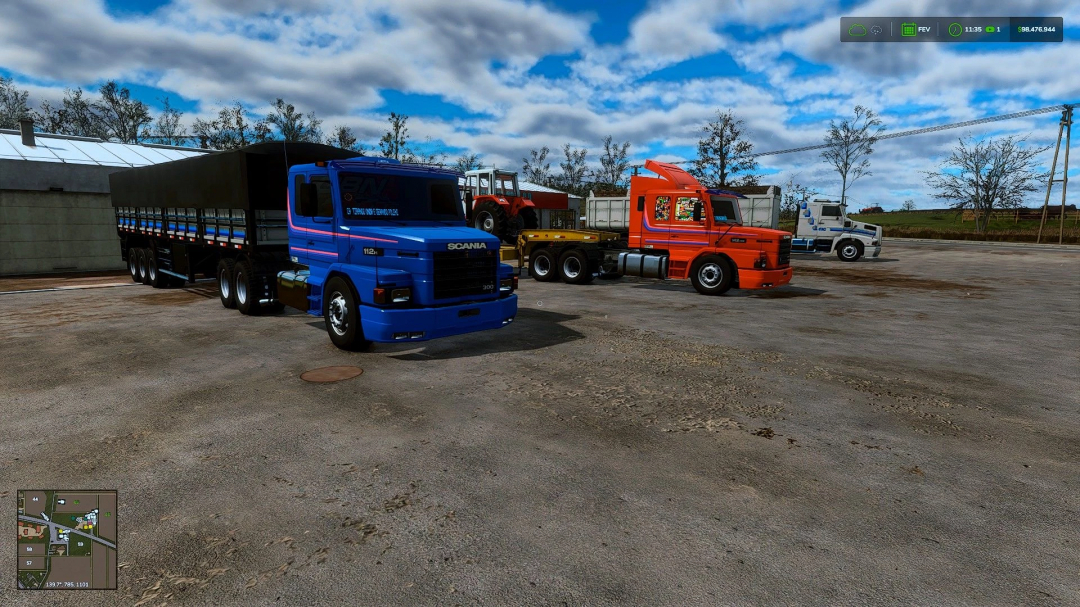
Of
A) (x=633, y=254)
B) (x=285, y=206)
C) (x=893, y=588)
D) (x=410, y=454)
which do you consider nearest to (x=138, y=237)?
(x=285, y=206)

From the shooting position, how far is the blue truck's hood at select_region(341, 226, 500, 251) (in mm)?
Answer: 7086

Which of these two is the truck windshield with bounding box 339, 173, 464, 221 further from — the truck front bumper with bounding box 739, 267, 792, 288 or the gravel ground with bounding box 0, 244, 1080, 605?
the truck front bumper with bounding box 739, 267, 792, 288

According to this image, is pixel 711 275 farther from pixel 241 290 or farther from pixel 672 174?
pixel 241 290

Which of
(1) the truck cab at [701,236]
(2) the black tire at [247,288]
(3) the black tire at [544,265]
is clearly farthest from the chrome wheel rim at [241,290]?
(1) the truck cab at [701,236]

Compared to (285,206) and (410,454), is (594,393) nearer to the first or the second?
(410,454)

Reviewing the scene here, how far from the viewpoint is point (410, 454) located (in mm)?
4352

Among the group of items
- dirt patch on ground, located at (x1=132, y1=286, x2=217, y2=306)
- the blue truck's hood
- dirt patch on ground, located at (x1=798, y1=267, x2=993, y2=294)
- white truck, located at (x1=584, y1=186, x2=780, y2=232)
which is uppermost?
white truck, located at (x1=584, y1=186, x2=780, y2=232)

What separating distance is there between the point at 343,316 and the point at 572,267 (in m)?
9.15

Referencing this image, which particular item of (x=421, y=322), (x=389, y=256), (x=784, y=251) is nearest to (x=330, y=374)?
(x=421, y=322)

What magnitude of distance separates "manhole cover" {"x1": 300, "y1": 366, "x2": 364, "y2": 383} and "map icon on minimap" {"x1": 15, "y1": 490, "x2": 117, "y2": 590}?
2698mm

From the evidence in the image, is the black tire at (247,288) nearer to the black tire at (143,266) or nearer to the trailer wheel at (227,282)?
the trailer wheel at (227,282)

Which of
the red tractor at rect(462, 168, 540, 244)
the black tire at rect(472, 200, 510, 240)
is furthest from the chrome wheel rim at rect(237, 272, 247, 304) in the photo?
the black tire at rect(472, 200, 510, 240)

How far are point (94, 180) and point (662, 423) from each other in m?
22.5

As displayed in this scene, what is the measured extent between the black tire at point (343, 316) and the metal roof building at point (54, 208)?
17045 millimetres
